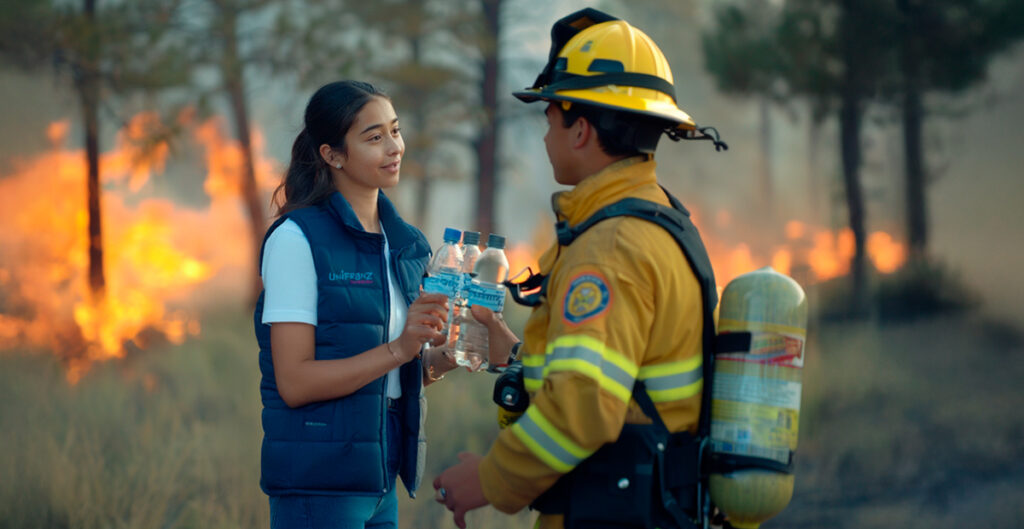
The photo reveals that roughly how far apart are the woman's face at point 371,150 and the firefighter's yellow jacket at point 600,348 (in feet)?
2.77

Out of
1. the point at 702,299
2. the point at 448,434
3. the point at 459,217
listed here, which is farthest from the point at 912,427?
the point at 702,299

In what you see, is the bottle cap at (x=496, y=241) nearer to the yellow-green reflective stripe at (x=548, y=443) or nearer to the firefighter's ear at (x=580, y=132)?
the firefighter's ear at (x=580, y=132)

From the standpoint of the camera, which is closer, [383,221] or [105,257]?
[383,221]

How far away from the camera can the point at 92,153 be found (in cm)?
912

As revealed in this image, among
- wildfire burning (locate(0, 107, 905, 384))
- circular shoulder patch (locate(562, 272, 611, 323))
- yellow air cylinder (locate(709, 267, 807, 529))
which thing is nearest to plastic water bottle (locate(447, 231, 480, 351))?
circular shoulder patch (locate(562, 272, 611, 323))

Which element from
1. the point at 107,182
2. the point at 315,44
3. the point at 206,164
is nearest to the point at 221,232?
the point at 206,164

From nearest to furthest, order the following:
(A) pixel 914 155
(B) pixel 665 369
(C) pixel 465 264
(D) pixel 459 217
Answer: (B) pixel 665 369 → (C) pixel 465 264 → (A) pixel 914 155 → (D) pixel 459 217

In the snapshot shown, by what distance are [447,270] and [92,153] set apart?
7.98 m

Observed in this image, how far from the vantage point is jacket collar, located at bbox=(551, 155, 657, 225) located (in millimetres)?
2121

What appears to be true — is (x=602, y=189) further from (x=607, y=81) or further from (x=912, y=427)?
(x=912, y=427)

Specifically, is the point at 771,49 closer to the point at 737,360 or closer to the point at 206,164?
the point at 206,164

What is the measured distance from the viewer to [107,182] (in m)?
9.36

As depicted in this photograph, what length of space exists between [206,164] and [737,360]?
9744 millimetres

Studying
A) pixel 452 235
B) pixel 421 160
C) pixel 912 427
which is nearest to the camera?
pixel 452 235
